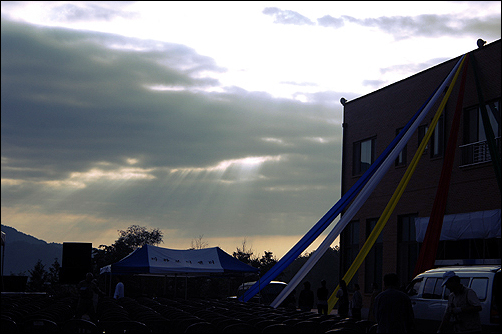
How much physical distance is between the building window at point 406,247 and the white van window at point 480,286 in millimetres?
10227

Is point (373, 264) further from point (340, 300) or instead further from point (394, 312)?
point (394, 312)

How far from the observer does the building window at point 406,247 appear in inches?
877

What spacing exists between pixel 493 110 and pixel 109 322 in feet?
46.8

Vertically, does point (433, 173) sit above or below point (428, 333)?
above

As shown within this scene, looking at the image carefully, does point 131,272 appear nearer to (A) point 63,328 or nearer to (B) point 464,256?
(B) point 464,256

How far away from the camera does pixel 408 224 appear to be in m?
22.9

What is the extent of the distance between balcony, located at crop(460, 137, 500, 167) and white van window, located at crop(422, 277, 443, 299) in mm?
7729

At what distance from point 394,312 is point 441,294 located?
477 cm

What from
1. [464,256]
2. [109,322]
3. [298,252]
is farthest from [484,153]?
[109,322]

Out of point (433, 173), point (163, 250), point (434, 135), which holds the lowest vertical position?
point (163, 250)

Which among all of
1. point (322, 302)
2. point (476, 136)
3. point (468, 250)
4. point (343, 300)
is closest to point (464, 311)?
point (343, 300)

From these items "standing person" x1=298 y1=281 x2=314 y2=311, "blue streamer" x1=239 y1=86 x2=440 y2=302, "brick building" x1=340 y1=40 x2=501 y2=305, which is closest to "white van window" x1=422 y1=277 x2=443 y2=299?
"brick building" x1=340 y1=40 x2=501 y2=305

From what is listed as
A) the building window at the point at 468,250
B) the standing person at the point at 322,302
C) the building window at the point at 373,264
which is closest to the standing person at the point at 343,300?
the standing person at the point at 322,302

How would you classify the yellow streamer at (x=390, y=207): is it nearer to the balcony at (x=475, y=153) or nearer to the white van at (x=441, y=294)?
the balcony at (x=475, y=153)
